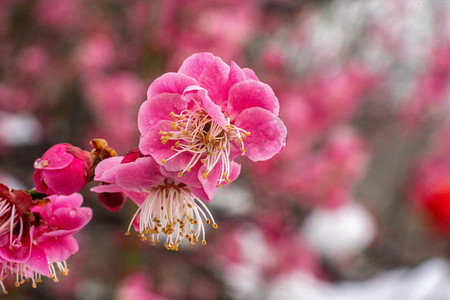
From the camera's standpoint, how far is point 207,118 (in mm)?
355

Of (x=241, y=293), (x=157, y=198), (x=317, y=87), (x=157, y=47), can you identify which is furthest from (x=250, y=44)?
(x=157, y=198)

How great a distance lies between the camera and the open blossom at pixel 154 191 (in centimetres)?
34

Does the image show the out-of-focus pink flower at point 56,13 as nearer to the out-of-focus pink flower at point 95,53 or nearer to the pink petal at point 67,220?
the out-of-focus pink flower at point 95,53

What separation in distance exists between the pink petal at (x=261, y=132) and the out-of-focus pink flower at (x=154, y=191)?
0.16 feet

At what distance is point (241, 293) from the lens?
2.10 metres

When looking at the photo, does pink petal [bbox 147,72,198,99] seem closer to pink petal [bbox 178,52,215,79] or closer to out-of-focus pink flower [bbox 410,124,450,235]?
pink petal [bbox 178,52,215,79]

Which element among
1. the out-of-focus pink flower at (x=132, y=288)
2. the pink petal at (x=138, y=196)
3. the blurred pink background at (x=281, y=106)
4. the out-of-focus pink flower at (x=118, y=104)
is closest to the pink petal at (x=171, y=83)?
the pink petal at (x=138, y=196)

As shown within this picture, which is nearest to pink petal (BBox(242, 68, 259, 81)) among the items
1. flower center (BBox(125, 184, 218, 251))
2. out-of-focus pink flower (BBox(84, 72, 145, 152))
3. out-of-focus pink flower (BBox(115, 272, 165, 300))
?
flower center (BBox(125, 184, 218, 251))

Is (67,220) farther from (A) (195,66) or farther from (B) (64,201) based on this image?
(A) (195,66)

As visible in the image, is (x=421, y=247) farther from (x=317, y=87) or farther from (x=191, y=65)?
(x=191, y=65)

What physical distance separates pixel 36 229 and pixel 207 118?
0.16 meters

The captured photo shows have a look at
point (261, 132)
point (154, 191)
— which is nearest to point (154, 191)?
point (154, 191)

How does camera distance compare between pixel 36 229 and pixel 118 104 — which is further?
pixel 118 104

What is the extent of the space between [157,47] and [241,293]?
3.74 ft
